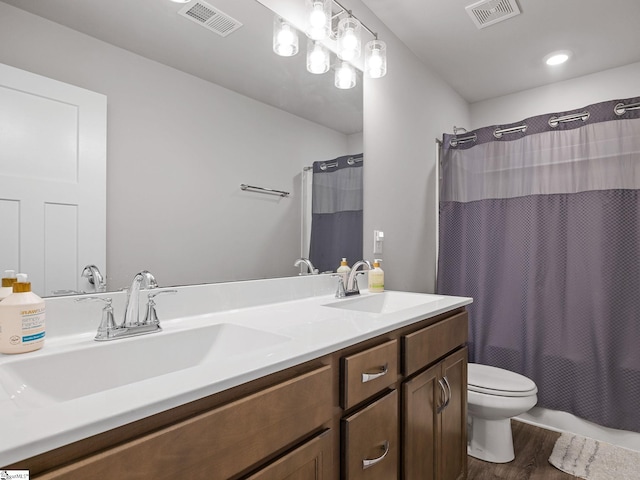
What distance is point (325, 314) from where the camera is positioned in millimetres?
1257

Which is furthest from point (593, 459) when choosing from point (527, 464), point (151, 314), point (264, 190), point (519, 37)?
point (519, 37)

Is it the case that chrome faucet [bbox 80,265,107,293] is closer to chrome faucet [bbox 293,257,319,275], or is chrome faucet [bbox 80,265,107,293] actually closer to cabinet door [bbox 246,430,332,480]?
cabinet door [bbox 246,430,332,480]

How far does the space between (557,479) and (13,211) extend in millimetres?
2370

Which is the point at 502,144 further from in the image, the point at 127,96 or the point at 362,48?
the point at 127,96

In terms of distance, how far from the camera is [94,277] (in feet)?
3.29

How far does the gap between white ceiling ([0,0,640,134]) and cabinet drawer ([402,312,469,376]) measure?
1054 millimetres

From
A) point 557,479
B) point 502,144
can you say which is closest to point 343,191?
point 502,144

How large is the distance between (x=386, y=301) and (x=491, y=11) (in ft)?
5.41

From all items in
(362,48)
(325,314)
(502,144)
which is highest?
(362,48)

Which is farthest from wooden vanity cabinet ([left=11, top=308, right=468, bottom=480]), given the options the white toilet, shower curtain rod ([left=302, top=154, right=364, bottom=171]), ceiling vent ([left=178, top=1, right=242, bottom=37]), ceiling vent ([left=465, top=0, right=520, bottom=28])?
ceiling vent ([left=465, top=0, right=520, bottom=28])

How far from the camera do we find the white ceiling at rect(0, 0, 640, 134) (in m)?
1.10

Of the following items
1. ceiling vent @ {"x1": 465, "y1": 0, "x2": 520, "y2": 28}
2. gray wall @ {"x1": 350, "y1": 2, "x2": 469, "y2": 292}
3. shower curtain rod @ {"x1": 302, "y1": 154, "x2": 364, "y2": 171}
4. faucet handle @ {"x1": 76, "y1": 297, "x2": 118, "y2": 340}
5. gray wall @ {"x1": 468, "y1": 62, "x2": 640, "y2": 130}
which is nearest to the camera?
faucet handle @ {"x1": 76, "y1": 297, "x2": 118, "y2": 340}

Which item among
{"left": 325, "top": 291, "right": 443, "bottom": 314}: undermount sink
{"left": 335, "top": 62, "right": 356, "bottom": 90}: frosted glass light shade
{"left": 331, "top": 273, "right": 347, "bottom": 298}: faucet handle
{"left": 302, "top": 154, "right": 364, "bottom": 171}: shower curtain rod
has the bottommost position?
{"left": 325, "top": 291, "right": 443, "bottom": 314}: undermount sink

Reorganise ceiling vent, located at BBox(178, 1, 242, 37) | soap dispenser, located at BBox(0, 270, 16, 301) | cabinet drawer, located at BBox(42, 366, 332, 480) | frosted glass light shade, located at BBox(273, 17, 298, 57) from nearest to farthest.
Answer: cabinet drawer, located at BBox(42, 366, 332, 480), soap dispenser, located at BBox(0, 270, 16, 301), ceiling vent, located at BBox(178, 1, 242, 37), frosted glass light shade, located at BBox(273, 17, 298, 57)
